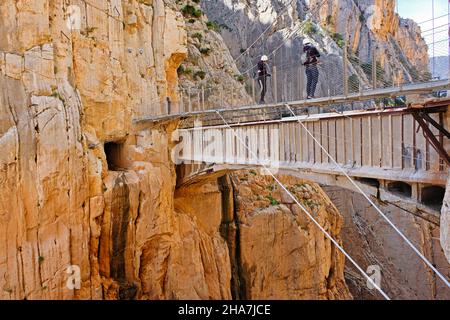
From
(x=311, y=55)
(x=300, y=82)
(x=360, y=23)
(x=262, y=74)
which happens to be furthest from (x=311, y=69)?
(x=360, y=23)

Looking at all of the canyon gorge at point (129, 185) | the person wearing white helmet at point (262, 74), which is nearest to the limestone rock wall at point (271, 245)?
the canyon gorge at point (129, 185)

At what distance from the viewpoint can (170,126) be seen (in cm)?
1219

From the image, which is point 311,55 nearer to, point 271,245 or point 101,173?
point 101,173

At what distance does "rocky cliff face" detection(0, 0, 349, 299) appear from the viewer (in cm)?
752

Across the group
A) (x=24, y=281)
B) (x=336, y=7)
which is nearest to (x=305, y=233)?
(x=24, y=281)

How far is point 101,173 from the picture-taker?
9.39m

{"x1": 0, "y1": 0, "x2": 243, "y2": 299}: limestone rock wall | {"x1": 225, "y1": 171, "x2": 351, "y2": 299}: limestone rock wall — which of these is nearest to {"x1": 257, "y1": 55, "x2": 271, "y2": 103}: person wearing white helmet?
{"x1": 0, "y1": 0, "x2": 243, "y2": 299}: limestone rock wall

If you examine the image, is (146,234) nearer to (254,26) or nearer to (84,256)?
(84,256)

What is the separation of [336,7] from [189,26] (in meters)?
19.7

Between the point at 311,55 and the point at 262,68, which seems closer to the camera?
the point at 311,55

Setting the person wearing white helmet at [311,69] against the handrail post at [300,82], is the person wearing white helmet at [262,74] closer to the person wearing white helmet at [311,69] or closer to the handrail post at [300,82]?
the handrail post at [300,82]

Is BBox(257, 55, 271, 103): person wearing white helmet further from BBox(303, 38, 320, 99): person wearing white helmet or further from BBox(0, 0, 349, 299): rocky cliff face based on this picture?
BBox(0, 0, 349, 299): rocky cliff face

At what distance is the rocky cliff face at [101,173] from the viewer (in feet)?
24.7

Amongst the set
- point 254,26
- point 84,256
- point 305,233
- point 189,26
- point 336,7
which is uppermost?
point 336,7
